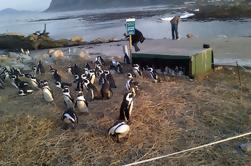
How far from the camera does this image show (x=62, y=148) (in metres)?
7.00

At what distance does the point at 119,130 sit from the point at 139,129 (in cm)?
67

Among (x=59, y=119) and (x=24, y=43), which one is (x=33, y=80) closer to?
(x=59, y=119)

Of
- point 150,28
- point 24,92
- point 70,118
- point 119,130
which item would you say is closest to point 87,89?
point 24,92

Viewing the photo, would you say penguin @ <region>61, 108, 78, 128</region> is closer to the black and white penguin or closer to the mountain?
the black and white penguin

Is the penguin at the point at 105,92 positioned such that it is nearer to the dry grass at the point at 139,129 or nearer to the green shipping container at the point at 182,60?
the dry grass at the point at 139,129

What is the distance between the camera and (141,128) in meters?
7.48

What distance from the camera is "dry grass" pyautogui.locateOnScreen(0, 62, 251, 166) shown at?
21.9 feet

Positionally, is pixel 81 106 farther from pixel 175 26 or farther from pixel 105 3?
pixel 105 3

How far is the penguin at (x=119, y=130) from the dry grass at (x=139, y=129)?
147 mm

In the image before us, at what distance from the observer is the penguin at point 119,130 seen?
22.7 feet

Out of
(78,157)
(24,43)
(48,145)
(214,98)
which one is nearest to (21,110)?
(48,145)

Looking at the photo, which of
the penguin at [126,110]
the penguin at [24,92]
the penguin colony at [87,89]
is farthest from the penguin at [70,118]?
the penguin at [24,92]

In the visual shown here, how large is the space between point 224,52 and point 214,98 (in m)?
7.18

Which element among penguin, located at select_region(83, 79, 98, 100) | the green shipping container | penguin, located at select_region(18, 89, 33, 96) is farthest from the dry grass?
the green shipping container
